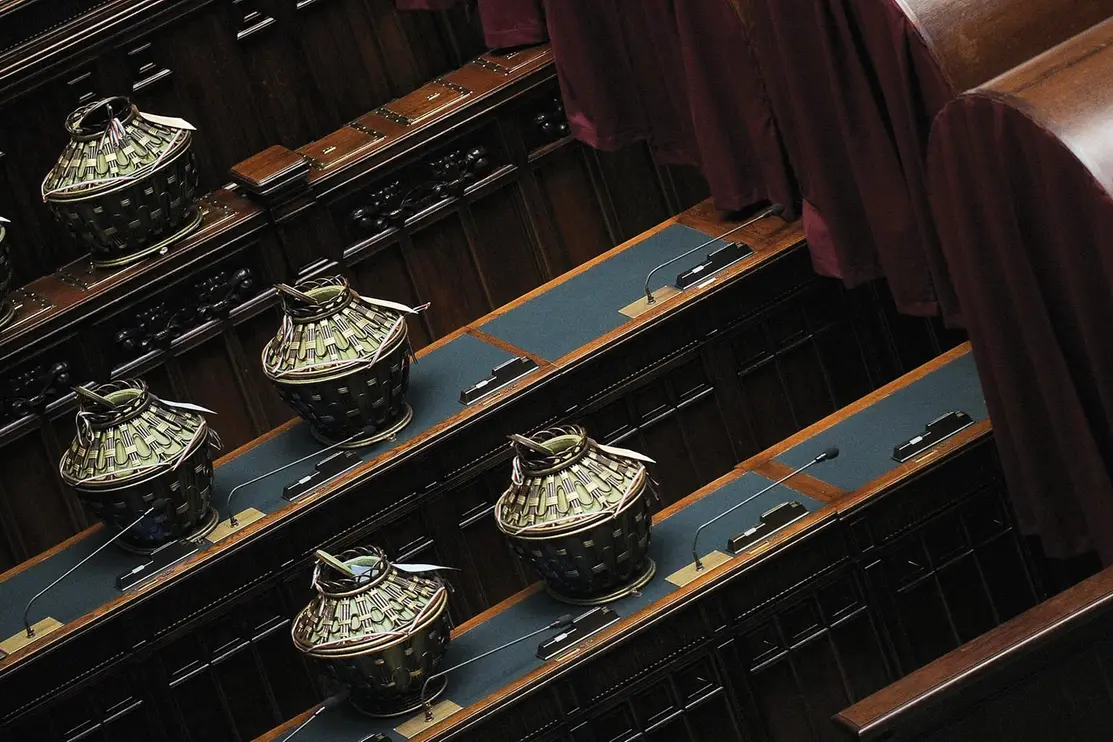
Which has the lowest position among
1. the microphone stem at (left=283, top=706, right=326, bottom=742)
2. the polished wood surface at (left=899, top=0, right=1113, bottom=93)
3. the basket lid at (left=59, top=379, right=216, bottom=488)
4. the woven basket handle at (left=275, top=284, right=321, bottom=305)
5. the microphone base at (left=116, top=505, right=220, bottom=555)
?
the microphone stem at (left=283, top=706, right=326, bottom=742)

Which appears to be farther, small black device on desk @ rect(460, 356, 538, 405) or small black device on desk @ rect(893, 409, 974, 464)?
small black device on desk @ rect(460, 356, 538, 405)

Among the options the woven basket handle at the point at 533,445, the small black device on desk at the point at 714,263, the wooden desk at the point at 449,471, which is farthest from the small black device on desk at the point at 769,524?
the small black device on desk at the point at 714,263

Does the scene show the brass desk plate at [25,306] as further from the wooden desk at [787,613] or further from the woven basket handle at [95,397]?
the wooden desk at [787,613]

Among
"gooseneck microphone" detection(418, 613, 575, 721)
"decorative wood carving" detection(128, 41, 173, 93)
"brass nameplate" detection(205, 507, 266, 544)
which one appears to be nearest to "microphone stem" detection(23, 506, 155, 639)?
"brass nameplate" detection(205, 507, 266, 544)

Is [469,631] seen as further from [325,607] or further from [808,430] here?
[808,430]

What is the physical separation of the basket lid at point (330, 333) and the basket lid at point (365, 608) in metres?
0.59

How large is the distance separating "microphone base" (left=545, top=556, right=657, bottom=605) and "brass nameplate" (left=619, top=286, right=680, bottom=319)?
775 millimetres

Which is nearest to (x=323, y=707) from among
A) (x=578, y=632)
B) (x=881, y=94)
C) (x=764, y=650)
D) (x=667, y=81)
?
(x=578, y=632)

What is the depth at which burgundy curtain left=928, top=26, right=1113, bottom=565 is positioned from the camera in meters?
3.88

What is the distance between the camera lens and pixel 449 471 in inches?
197

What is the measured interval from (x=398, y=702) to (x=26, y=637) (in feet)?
2.96

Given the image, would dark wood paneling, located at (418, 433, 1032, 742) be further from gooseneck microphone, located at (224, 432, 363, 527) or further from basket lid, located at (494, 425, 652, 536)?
gooseneck microphone, located at (224, 432, 363, 527)

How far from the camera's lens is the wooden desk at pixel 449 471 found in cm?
478

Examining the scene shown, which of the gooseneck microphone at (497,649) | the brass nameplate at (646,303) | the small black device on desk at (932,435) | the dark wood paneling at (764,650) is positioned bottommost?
the dark wood paneling at (764,650)
